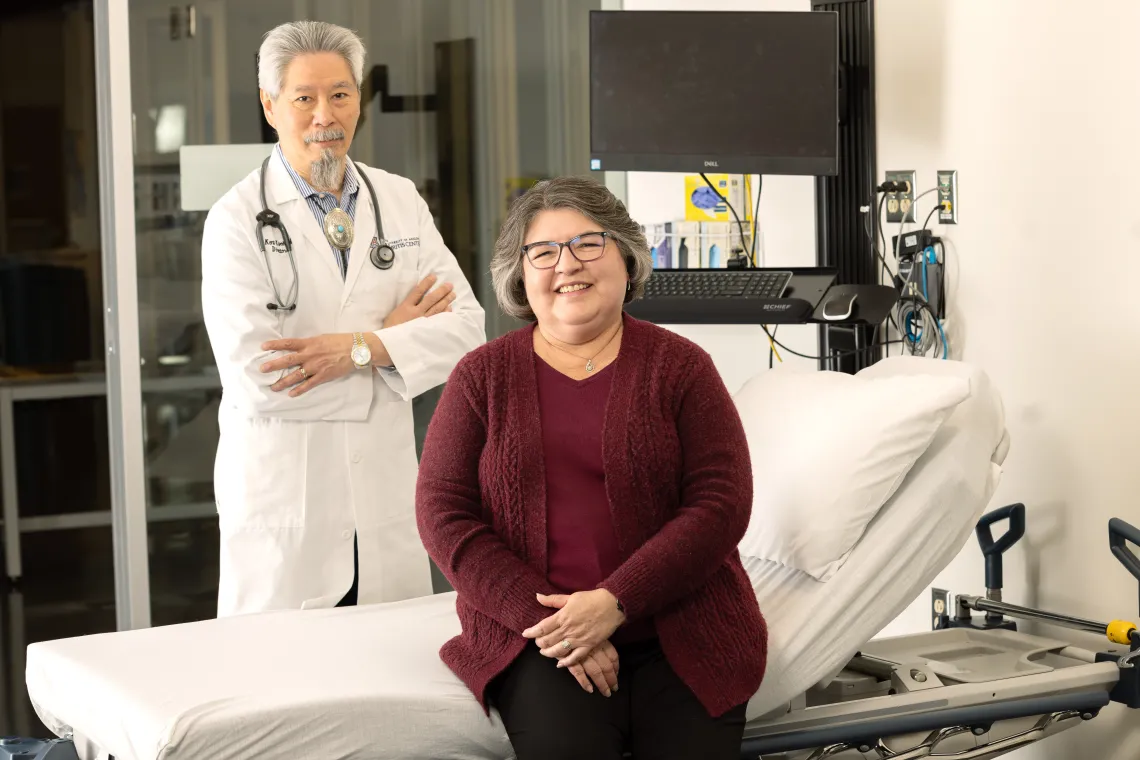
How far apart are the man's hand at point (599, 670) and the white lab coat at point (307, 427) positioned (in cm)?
84

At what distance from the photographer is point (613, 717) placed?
1689mm

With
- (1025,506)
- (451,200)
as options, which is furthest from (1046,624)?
(451,200)

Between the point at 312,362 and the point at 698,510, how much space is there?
932 mm

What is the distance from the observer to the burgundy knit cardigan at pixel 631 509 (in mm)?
1695

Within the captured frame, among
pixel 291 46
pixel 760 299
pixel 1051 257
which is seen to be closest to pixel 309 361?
pixel 291 46

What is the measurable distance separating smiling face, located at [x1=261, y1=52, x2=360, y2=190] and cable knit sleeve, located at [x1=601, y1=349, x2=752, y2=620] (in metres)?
1.00

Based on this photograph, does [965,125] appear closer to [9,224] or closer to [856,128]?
[856,128]

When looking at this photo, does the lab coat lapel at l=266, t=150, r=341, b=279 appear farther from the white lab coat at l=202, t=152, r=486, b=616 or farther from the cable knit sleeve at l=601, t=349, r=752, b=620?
the cable knit sleeve at l=601, t=349, r=752, b=620

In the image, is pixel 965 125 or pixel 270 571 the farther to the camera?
pixel 965 125

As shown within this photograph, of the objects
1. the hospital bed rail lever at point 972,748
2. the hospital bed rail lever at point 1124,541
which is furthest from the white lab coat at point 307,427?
the hospital bed rail lever at point 1124,541

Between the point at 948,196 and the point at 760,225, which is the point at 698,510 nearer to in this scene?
the point at 948,196

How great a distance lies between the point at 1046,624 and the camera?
2506mm

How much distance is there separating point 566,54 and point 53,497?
A: 9.47 feet

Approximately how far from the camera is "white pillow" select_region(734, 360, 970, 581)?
6.47 ft
